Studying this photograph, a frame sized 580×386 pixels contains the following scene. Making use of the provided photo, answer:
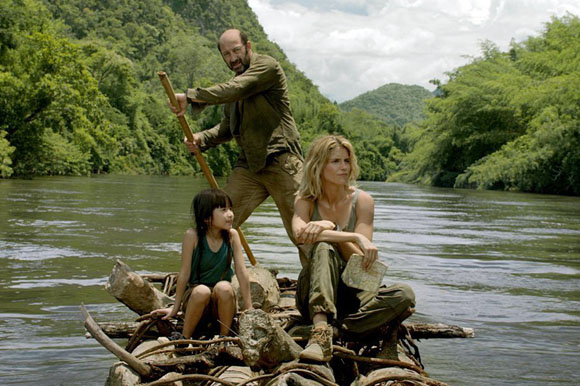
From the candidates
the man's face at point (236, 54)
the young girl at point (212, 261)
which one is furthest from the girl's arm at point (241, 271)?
the man's face at point (236, 54)

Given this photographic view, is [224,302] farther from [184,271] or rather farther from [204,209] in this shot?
[204,209]

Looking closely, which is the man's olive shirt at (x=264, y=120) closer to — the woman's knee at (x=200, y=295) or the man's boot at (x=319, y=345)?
the woman's knee at (x=200, y=295)

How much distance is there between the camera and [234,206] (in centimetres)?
672

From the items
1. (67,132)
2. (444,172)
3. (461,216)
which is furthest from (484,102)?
(461,216)

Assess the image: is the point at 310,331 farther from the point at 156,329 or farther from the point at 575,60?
the point at 575,60

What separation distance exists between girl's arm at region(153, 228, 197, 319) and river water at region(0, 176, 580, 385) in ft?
2.71

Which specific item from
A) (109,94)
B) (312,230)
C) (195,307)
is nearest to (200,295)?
(195,307)

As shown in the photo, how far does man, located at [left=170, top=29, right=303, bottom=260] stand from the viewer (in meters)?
6.36

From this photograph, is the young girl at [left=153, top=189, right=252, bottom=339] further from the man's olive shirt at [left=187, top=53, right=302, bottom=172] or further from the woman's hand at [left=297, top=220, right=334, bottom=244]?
the man's olive shirt at [left=187, top=53, right=302, bottom=172]

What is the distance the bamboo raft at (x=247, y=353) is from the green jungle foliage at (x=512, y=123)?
118 ft

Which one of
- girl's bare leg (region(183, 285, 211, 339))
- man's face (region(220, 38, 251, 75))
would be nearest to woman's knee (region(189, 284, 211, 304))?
girl's bare leg (region(183, 285, 211, 339))

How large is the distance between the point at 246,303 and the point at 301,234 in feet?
1.93

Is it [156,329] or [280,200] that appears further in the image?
[280,200]

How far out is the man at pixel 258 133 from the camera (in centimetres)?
636
